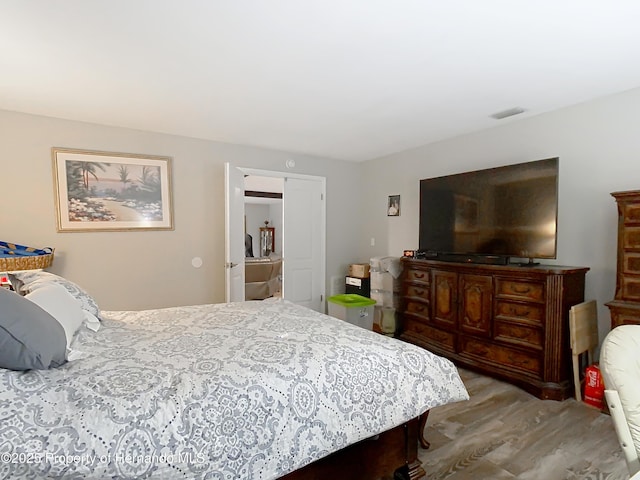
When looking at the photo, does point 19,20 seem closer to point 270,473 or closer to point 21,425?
point 21,425

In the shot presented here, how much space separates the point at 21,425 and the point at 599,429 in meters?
3.20

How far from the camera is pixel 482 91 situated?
8.85 ft

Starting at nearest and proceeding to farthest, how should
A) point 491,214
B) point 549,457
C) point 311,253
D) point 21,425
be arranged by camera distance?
point 21,425 → point 549,457 → point 491,214 → point 311,253

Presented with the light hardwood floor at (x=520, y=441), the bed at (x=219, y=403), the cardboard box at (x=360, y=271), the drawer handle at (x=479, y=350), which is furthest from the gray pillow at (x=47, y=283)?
the cardboard box at (x=360, y=271)

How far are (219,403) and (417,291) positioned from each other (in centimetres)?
305

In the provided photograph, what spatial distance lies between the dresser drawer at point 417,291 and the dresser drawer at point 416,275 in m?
0.07

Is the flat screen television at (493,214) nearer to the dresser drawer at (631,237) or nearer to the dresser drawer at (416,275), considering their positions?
the dresser drawer at (416,275)

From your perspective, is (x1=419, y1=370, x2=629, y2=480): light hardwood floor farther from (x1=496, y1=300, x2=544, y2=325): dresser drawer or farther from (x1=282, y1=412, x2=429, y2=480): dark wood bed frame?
(x1=496, y1=300, x2=544, y2=325): dresser drawer

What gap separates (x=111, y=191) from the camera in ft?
11.9

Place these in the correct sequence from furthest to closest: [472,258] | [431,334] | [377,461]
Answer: [431,334] < [472,258] < [377,461]

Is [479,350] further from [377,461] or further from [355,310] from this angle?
[377,461]

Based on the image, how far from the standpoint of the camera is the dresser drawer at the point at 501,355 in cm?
286

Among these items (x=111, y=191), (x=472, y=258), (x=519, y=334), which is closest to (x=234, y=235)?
(x=111, y=191)

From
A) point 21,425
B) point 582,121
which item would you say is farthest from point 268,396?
point 582,121
